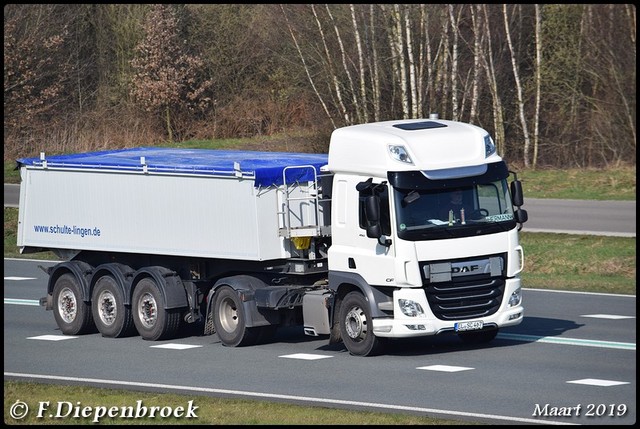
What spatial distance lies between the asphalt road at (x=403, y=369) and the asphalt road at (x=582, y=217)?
8691mm

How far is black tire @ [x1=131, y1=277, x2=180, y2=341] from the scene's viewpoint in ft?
63.4

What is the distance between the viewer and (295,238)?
59.4 ft

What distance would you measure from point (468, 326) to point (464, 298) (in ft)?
1.21

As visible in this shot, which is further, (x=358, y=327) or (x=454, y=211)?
(x=358, y=327)

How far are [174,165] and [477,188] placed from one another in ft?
15.3

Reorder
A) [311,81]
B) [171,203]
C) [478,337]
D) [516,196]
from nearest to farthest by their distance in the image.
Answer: [516,196]
[478,337]
[171,203]
[311,81]

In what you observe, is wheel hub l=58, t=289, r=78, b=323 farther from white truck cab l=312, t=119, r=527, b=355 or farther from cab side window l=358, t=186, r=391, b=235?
cab side window l=358, t=186, r=391, b=235

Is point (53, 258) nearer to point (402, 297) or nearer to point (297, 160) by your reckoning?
point (297, 160)

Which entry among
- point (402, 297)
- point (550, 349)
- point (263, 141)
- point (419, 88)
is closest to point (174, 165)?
point (402, 297)

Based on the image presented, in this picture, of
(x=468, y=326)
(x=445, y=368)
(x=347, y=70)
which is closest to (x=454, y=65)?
(x=347, y=70)

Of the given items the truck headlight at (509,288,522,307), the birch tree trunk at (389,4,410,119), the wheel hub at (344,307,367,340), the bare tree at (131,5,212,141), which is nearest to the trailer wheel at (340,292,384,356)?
the wheel hub at (344,307,367,340)

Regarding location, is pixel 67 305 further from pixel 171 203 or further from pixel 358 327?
pixel 358 327

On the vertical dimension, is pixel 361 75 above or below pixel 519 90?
above

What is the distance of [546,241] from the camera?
96.0 feet
